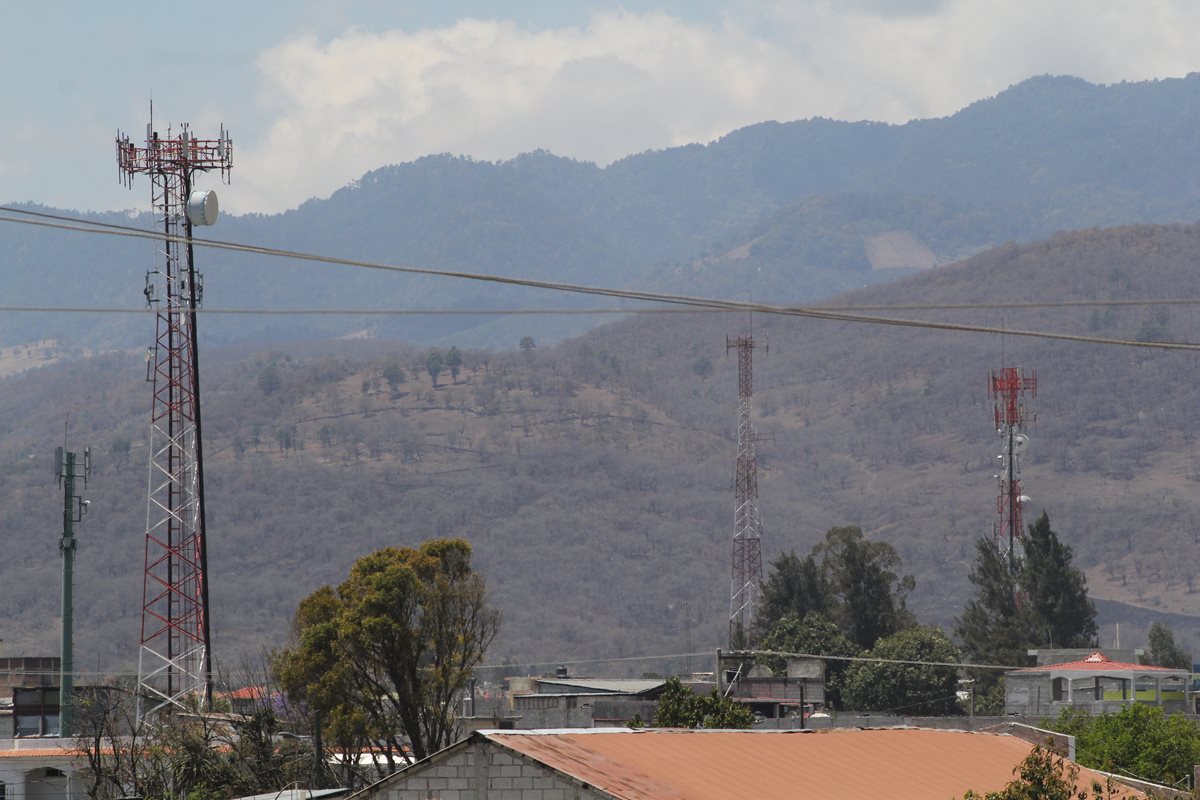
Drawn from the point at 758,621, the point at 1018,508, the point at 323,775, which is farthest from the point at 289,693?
the point at 1018,508

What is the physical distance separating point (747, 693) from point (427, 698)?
1211 inches

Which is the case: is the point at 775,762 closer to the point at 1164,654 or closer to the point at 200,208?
the point at 200,208

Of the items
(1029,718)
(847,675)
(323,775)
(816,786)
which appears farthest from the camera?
(847,675)

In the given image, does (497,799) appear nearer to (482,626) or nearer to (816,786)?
(816,786)

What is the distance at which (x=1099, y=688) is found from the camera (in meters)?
77.9

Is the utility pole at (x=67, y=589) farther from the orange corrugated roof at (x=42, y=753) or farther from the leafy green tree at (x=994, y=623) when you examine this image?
the leafy green tree at (x=994, y=623)

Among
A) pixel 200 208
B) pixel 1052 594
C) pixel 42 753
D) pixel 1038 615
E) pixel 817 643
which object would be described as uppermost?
pixel 200 208

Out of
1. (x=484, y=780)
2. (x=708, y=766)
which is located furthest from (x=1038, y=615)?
(x=484, y=780)

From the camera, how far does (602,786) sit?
27547mm

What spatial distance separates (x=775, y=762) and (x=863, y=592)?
88.7 metres

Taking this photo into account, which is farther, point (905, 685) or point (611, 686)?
point (905, 685)

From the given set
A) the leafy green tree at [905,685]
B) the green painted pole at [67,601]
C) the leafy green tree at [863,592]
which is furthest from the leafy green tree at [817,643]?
the green painted pole at [67,601]

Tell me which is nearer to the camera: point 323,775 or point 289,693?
point 323,775

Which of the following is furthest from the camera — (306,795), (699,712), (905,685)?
(905,685)
